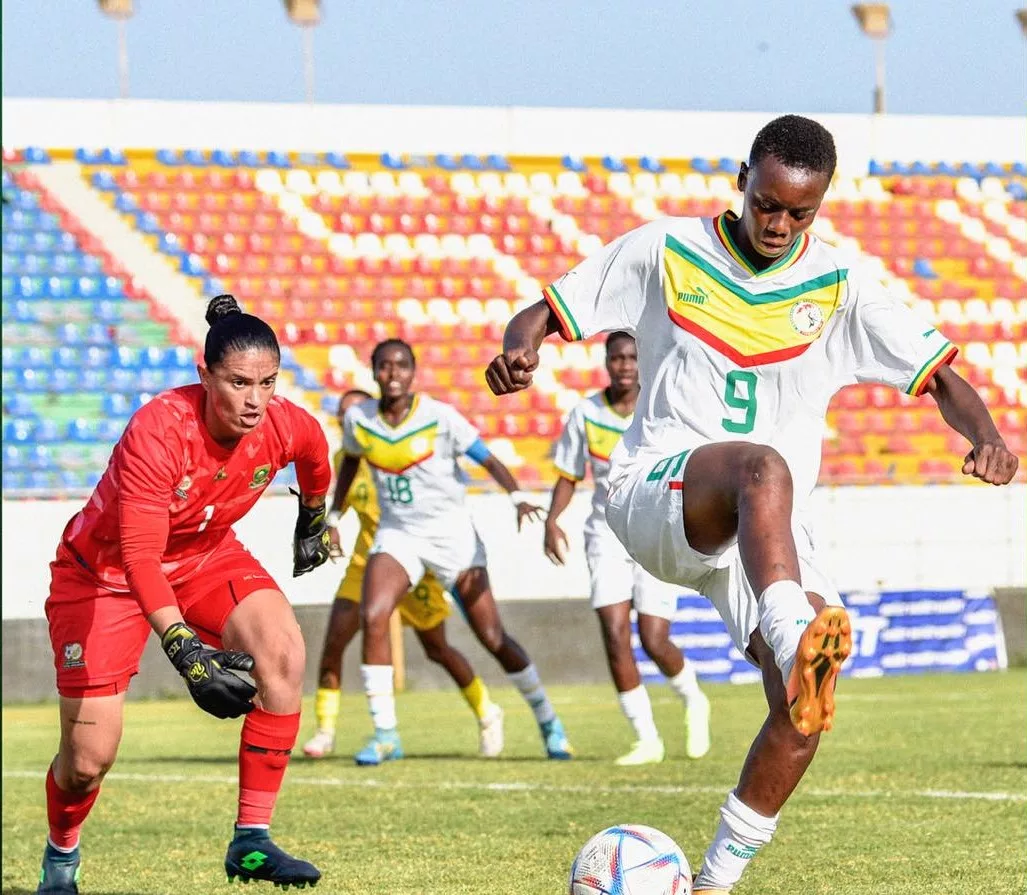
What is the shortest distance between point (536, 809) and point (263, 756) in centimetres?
239

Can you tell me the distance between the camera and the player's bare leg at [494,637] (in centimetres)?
1129

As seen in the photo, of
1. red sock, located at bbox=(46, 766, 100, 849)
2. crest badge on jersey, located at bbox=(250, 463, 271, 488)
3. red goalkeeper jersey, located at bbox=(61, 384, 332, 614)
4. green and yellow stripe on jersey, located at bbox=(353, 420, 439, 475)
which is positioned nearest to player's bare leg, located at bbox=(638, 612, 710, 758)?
green and yellow stripe on jersey, located at bbox=(353, 420, 439, 475)

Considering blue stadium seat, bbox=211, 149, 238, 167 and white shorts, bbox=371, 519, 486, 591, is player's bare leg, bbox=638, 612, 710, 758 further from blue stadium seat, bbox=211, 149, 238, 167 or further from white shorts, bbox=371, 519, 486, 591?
blue stadium seat, bbox=211, 149, 238, 167

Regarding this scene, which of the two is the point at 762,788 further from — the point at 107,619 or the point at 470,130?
the point at 470,130

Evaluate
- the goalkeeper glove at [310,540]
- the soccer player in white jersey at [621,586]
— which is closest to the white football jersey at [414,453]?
the soccer player in white jersey at [621,586]

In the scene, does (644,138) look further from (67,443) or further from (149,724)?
(149,724)

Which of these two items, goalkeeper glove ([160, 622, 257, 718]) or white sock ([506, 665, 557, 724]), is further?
white sock ([506, 665, 557, 724])

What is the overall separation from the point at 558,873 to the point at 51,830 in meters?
1.74

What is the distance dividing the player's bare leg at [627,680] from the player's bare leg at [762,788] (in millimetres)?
5678

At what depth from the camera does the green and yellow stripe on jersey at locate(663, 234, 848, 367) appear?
5.27m

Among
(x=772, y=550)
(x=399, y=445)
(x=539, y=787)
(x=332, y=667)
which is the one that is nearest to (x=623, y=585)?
(x=399, y=445)

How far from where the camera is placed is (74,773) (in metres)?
6.04

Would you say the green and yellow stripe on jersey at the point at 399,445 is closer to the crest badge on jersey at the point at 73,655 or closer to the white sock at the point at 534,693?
the white sock at the point at 534,693

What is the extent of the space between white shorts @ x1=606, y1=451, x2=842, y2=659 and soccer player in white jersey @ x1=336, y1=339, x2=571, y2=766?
5.85 metres
